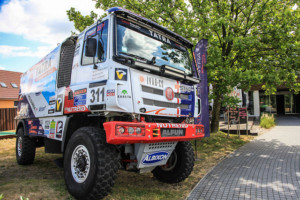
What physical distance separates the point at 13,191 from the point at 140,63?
3.15m

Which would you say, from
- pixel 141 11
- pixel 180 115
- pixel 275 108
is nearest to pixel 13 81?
pixel 141 11

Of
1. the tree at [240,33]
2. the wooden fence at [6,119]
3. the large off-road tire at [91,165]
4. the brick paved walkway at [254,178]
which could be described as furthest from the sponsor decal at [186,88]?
the wooden fence at [6,119]

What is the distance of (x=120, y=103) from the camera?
3359mm

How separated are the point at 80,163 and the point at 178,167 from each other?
2.06m

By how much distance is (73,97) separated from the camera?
4.25m

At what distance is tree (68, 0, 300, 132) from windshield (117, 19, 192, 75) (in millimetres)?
2667

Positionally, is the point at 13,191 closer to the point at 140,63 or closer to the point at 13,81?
the point at 140,63

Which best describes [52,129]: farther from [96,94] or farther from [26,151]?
[26,151]

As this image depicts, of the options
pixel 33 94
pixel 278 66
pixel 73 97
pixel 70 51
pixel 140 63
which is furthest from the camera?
pixel 278 66

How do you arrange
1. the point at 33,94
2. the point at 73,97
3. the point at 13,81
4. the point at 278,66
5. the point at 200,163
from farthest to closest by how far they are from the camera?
the point at 13,81, the point at 278,66, the point at 200,163, the point at 33,94, the point at 73,97

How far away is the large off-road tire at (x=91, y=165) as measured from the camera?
10.9 feet

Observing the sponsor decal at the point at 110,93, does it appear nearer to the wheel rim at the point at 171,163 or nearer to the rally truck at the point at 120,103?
the rally truck at the point at 120,103

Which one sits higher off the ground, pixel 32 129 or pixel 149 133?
pixel 149 133

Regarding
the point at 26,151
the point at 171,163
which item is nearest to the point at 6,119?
the point at 26,151
